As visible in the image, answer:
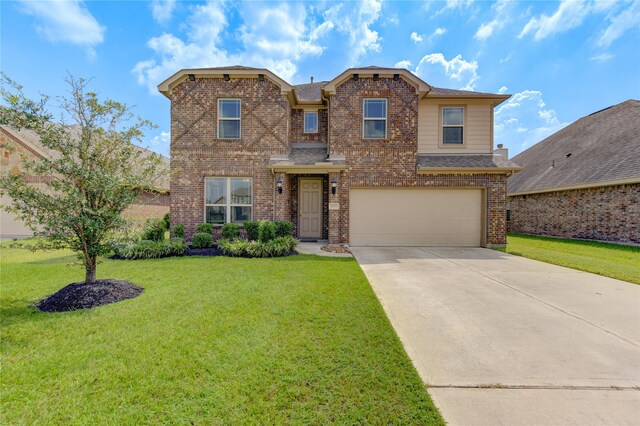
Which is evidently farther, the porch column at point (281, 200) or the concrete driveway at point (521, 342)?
the porch column at point (281, 200)

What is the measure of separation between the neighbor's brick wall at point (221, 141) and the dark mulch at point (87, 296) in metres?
5.18

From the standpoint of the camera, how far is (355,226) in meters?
10.0

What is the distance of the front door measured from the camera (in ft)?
34.8

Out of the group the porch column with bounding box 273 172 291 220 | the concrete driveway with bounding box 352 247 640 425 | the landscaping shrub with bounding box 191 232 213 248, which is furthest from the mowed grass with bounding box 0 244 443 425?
the porch column with bounding box 273 172 291 220

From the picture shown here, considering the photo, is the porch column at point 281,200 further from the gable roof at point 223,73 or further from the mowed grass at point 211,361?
the mowed grass at point 211,361

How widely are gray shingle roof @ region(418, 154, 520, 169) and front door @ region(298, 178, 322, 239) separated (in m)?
3.99

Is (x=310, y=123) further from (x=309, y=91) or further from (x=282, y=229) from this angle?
(x=282, y=229)

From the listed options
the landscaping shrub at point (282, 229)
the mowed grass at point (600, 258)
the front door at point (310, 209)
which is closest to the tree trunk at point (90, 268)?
the landscaping shrub at point (282, 229)

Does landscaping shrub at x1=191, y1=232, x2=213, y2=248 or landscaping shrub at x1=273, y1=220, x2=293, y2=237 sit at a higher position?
landscaping shrub at x1=273, y1=220, x2=293, y2=237

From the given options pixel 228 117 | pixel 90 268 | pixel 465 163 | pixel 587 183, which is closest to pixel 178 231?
pixel 228 117

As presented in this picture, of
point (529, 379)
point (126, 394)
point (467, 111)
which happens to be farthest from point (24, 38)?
point (467, 111)

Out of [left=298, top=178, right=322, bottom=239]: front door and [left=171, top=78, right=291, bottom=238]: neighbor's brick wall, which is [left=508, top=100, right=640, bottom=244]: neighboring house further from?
[left=171, top=78, right=291, bottom=238]: neighbor's brick wall

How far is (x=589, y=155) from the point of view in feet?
44.5

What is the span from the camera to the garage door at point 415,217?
9.98 metres
